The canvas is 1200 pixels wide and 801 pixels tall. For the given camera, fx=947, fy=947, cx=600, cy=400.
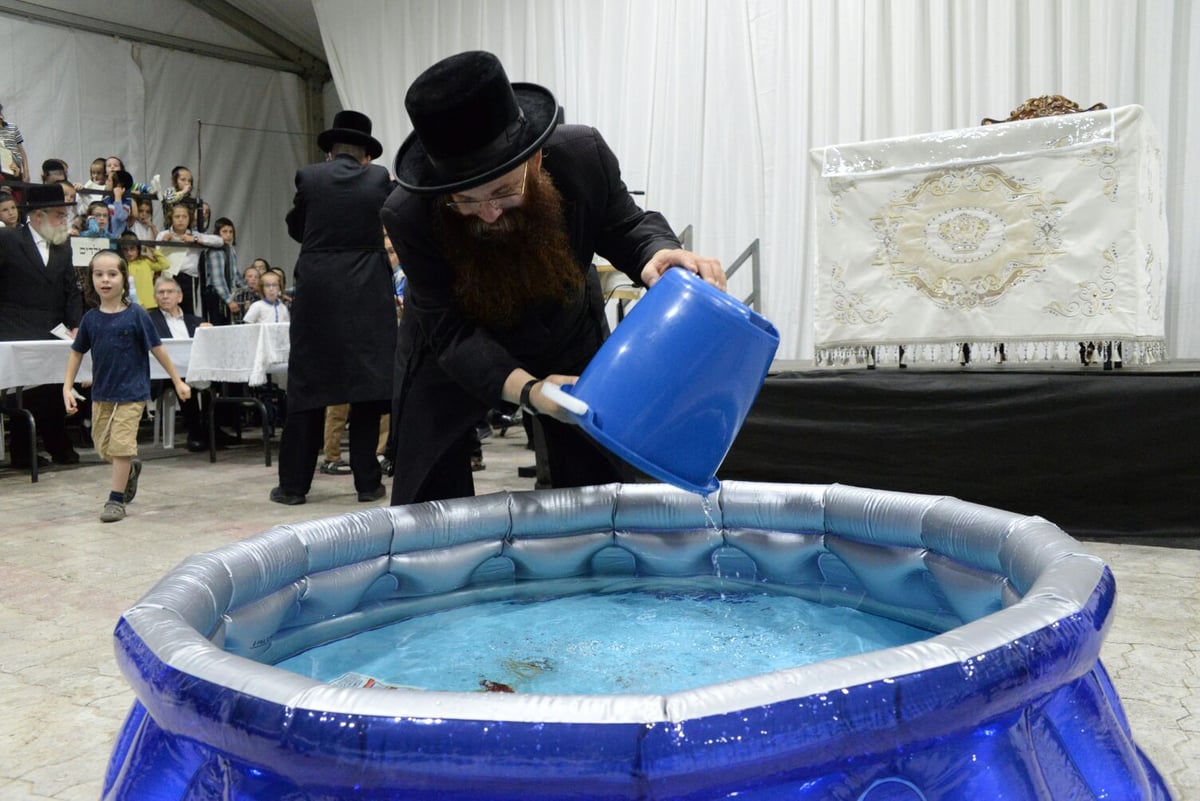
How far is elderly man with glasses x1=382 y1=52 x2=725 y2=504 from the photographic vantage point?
1438mm

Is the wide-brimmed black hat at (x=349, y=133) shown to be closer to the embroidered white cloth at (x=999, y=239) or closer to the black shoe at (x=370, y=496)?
the black shoe at (x=370, y=496)

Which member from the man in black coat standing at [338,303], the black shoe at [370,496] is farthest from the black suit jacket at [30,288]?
the black shoe at [370,496]

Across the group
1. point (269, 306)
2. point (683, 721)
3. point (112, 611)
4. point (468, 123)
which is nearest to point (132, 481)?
point (112, 611)

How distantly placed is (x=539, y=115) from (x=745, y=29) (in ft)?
14.8

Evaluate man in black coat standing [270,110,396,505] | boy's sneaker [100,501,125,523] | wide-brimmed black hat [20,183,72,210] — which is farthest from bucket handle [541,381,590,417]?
wide-brimmed black hat [20,183,72,210]

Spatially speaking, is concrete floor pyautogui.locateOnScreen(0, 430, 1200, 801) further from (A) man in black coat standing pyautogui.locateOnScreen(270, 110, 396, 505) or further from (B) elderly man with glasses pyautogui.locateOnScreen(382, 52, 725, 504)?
(B) elderly man with glasses pyautogui.locateOnScreen(382, 52, 725, 504)

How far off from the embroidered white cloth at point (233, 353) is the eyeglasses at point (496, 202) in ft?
11.8

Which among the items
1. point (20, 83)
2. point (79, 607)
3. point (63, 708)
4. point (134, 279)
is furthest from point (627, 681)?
point (20, 83)

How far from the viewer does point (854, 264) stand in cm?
330

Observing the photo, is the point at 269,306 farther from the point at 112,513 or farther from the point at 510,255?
the point at 510,255

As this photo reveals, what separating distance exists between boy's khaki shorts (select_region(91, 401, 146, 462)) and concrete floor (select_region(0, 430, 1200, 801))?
0.95 ft

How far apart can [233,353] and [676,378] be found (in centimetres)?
422

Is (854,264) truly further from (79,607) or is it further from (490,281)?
(79,607)

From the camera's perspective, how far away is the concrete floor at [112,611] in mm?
1559
